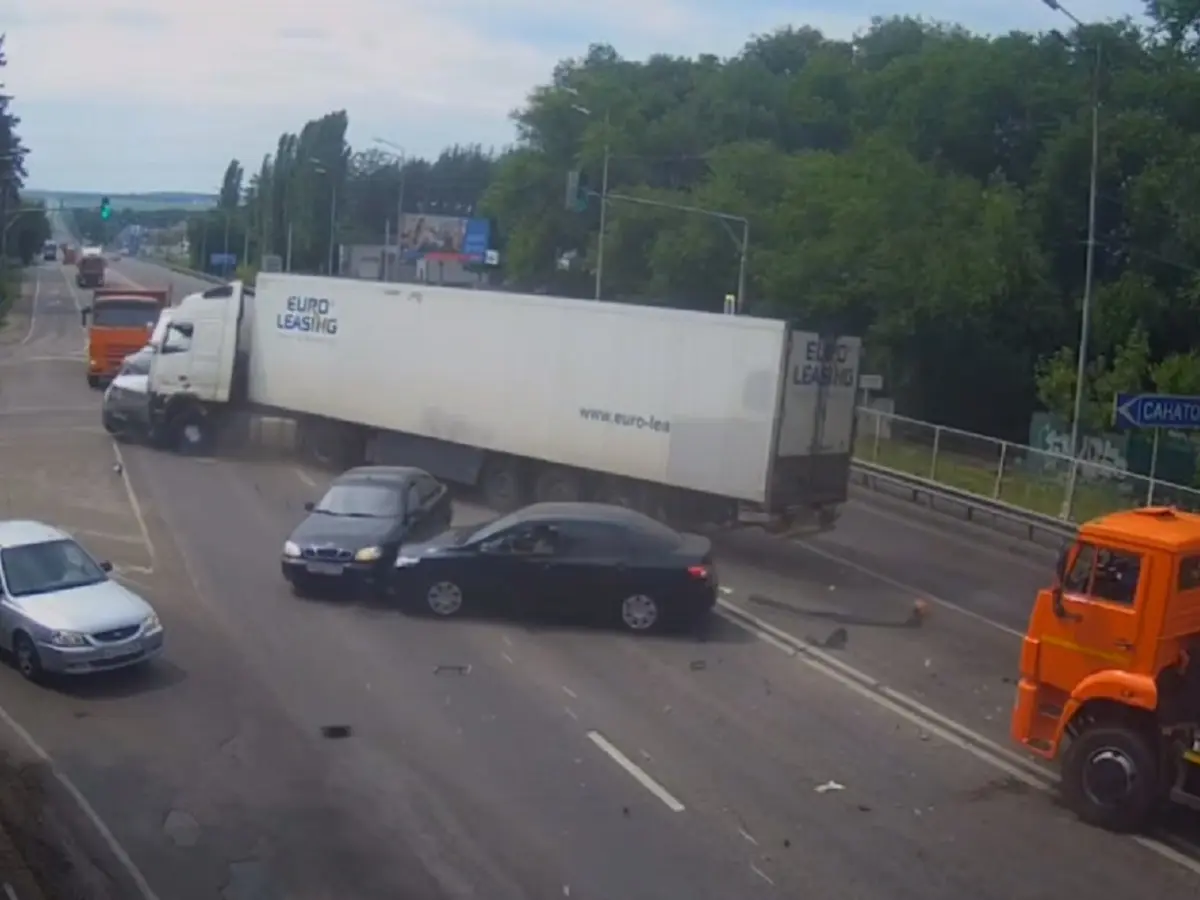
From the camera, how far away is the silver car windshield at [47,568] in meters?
16.1

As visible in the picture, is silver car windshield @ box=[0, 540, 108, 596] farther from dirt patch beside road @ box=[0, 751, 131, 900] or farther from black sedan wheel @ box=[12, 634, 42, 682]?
dirt patch beside road @ box=[0, 751, 131, 900]

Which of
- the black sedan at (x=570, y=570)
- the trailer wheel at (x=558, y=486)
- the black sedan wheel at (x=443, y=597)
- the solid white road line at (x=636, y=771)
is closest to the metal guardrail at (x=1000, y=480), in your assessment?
the trailer wheel at (x=558, y=486)

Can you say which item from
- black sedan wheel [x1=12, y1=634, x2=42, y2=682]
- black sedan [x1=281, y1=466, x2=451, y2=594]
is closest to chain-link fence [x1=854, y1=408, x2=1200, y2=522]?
black sedan [x1=281, y1=466, x2=451, y2=594]

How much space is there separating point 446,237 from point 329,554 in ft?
292

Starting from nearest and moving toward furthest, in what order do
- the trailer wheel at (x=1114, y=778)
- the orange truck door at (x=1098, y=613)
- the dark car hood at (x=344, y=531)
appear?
the trailer wheel at (x=1114, y=778), the orange truck door at (x=1098, y=613), the dark car hood at (x=344, y=531)

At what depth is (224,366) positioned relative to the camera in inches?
1247

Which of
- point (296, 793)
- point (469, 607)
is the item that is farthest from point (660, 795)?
point (469, 607)

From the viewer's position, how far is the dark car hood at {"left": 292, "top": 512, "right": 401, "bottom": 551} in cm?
1941

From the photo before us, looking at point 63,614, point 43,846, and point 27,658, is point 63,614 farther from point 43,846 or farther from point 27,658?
point 43,846

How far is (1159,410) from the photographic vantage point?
71.1ft

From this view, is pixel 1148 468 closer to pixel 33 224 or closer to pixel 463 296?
pixel 463 296

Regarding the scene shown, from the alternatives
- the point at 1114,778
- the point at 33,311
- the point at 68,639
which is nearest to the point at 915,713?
the point at 1114,778

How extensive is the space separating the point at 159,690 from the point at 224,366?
55.8 feet

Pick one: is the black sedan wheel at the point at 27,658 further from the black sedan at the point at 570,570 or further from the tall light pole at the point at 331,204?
the tall light pole at the point at 331,204
